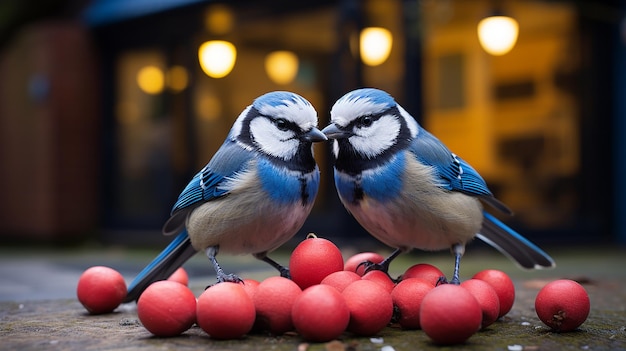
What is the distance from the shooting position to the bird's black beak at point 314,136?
9.48 ft

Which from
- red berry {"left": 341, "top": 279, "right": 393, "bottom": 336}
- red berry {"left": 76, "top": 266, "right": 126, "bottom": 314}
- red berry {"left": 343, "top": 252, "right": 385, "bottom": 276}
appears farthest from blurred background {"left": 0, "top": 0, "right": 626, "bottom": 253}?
red berry {"left": 341, "top": 279, "right": 393, "bottom": 336}

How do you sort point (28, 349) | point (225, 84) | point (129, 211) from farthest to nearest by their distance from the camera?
point (129, 211), point (225, 84), point (28, 349)

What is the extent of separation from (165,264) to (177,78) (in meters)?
6.04

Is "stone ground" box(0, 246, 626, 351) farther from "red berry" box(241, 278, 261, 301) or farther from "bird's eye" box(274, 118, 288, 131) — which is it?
"bird's eye" box(274, 118, 288, 131)

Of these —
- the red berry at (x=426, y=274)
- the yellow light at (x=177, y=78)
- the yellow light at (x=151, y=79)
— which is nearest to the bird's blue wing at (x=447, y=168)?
the red berry at (x=426, y=274)

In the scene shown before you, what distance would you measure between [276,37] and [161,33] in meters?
1.75

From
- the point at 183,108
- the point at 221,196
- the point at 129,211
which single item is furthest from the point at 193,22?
the point at 221,196

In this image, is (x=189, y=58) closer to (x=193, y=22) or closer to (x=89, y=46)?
(x=193, y=22)

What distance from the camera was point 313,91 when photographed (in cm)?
771

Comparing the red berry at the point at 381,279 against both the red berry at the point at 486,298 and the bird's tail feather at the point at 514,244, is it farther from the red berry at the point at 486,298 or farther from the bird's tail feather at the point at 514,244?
the bird's tail feather at the point at 514,244

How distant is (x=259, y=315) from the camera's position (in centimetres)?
265

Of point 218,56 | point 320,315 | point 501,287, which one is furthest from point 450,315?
point 218,56

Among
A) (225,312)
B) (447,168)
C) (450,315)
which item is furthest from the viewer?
(447,168)

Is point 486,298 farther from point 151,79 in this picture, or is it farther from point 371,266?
point 151,79
